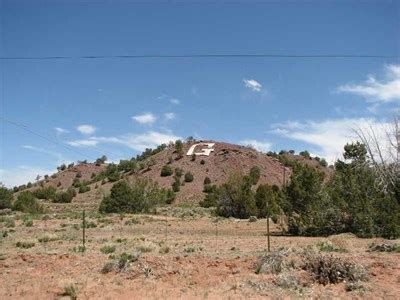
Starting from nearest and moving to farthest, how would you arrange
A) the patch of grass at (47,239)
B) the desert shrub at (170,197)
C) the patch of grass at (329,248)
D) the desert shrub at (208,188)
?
the patch of grass at (329,248) → the patch of grass at (47,239) → the desert shrub at (170,197) → the desert shrub at (208,188)

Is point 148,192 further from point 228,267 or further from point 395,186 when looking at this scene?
point 228,267

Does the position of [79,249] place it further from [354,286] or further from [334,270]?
[354,286]

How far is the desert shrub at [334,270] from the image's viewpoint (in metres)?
17.6

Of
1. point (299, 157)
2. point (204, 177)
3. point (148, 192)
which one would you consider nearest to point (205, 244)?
point (148, 192)

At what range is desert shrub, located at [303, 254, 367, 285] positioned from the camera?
17625mm

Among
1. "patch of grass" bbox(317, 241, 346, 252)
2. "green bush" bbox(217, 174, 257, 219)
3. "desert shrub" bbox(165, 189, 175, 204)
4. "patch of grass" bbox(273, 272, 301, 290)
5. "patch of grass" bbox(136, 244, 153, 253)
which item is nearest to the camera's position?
"patch of grass" bbox(273, 272, 301, 290)

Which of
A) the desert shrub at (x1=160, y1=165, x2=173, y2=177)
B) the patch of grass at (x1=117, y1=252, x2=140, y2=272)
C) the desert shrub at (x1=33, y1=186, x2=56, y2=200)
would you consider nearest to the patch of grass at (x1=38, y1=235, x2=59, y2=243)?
the patch of grass at (x1=117, y1=252, x2=140, y2=272)

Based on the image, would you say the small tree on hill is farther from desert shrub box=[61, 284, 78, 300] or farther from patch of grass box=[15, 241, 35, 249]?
desert shrub box=[61, 284, 78, 300]

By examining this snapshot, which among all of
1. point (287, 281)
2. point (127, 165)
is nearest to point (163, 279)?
point (287, 281)

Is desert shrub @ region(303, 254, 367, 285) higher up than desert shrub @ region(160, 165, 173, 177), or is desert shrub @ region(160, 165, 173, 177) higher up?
desert shrub @ region(160, 165, 173, 177)

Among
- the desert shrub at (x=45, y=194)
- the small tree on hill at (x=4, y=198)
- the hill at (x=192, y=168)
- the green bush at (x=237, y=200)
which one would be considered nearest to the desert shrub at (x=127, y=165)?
the hill at (x=192, y=168)

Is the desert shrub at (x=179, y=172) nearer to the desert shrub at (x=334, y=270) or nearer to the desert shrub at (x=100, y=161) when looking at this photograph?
the desert shrub at (x=100, y=161)

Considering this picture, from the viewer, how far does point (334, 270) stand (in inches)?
701

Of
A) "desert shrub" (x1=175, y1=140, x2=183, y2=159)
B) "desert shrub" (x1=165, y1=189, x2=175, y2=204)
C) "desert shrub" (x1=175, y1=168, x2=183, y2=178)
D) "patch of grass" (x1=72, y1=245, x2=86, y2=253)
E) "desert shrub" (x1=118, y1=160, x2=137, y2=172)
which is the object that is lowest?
"patch of grass" (x1=72, y1=245, x2=86, y2=253)
